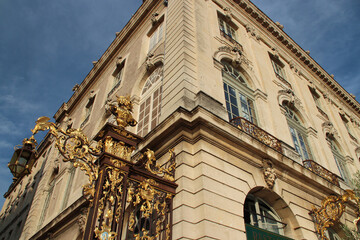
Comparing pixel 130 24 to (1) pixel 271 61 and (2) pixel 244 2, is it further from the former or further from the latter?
(1) pixel 271 61

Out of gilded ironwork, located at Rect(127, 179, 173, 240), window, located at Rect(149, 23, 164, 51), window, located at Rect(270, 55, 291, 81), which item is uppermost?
window, located at Rect(270, 55, 291, 81)

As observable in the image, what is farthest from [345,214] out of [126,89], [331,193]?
[126,89]

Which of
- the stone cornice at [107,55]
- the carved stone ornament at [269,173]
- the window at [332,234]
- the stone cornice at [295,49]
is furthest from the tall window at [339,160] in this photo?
the stone cornice at [107,55]

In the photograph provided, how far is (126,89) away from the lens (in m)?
13.6

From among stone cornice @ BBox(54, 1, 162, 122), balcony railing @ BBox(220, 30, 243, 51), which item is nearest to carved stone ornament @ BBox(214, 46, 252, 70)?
balcony railing @ BBox(220, 30, 243, 51)

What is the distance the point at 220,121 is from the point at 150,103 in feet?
13.6

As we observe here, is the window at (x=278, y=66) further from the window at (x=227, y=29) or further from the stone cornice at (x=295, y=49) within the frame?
the window at (x=227, y=29)

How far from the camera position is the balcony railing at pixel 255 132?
30.5ft

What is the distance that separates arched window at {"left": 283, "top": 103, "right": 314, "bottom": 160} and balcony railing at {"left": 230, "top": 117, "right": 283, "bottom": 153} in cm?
300

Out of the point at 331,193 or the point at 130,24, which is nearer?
the point at 331,193

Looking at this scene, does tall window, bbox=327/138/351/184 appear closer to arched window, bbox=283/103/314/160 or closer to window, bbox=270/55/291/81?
arched window, bbox=283/103/314/160

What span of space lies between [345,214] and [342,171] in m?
4.91

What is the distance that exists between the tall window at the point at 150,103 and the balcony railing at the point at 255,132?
9.06 ft

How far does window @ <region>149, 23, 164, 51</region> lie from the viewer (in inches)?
531
